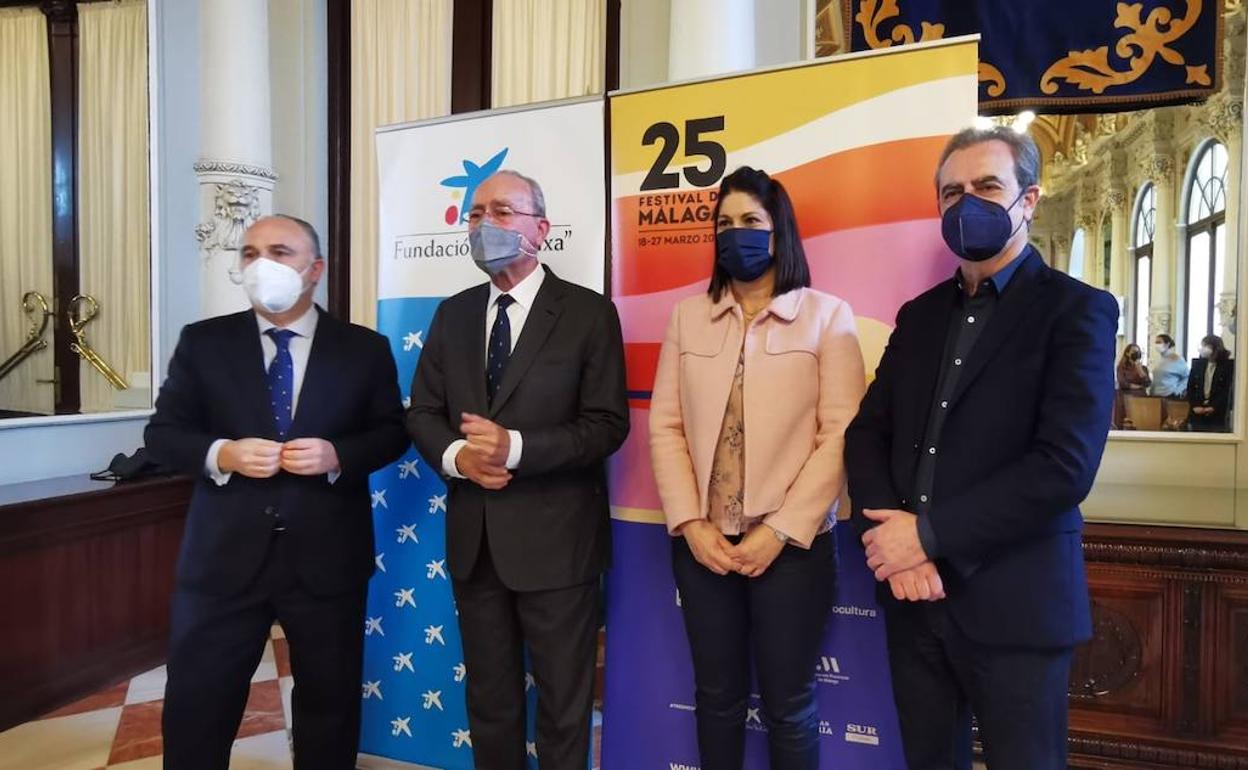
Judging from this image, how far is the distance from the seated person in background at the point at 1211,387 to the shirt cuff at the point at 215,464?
332 cm

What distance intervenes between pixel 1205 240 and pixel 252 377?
3.34 meters

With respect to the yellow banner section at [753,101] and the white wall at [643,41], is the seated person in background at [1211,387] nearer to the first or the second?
the yellow banner section at [753,101]

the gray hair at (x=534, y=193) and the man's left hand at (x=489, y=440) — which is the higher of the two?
the gray hair at (x=534, y=193)

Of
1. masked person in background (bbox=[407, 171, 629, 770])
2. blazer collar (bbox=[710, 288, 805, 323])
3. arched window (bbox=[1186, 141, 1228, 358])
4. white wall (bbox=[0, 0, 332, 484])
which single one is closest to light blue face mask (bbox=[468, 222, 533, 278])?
masked person in background (bbox=[407, 171, 629, 770])

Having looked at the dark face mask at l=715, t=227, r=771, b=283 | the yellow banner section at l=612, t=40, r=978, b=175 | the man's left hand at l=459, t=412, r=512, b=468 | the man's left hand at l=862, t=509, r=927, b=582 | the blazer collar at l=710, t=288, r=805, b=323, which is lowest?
the man's left hand at l=862, t=509, r=927, b=582

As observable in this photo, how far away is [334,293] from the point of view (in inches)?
180

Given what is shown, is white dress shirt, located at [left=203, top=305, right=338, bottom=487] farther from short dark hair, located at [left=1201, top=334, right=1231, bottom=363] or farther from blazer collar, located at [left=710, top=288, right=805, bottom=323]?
short dark hair, located at [left=1201, top=334, right=1231, bottom=363]

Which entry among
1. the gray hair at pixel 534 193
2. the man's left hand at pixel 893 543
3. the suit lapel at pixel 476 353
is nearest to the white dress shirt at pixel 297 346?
the suit lapel at pixel 476 353

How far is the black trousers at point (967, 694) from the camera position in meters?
1.49

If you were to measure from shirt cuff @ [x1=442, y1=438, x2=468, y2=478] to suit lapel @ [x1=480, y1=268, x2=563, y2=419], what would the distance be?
102mm

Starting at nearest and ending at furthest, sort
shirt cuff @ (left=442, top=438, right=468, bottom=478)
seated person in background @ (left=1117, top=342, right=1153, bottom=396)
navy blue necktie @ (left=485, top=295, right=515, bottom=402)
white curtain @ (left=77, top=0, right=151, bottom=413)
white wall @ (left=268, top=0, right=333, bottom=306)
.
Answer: shirt cuff @ (left=442, top=438, right=468, bottom=478) < navy blue necktie @ (left=485, top=295, right=515, bottom=402) < seated person in background @ (left=1117, top=342, right=1153, bottom=396) < white curtain @ (left=77, top=0, right=151, bottom=413) < white wall @ (left=268, top=0, right=333, bottom=306)

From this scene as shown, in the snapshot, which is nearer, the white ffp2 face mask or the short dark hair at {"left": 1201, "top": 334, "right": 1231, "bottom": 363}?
the white ffp2 face mask

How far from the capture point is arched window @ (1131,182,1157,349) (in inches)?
123

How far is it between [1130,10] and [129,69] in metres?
4.33
